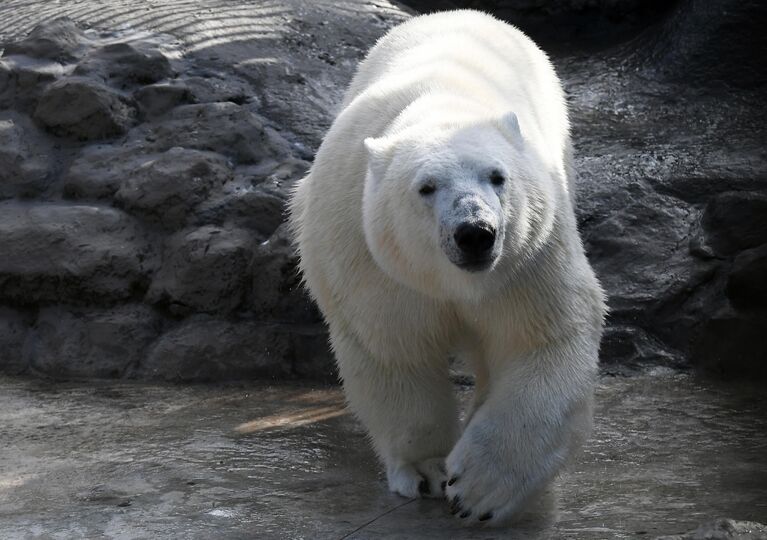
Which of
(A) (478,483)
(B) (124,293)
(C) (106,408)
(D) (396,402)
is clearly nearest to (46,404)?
(C) (106,408)

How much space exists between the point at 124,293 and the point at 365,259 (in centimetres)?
217

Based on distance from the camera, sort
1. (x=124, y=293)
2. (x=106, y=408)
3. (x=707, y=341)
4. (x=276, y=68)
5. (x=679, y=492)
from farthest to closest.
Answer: (x=276, y=68) < (x=124, y=293) < (x=707, y=341) < (x=106, y=408) < (x=679, y=492)

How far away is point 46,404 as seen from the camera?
4.84 meters

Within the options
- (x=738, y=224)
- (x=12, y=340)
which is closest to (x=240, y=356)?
(x=12, y=340)

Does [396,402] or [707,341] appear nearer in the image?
[396,402]

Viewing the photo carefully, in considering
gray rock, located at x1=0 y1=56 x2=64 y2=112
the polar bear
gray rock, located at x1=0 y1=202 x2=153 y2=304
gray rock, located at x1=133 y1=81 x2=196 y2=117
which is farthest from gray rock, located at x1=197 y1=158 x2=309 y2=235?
the polar bear

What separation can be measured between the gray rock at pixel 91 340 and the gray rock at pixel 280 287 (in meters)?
0.51

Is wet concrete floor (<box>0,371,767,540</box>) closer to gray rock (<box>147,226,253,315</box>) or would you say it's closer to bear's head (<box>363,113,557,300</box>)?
gray rock (<box>147,226,253,315</box>)

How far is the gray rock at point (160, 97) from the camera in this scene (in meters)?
6.12

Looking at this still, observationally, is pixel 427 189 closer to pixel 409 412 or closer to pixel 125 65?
pixel 409 412

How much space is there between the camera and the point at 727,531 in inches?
107

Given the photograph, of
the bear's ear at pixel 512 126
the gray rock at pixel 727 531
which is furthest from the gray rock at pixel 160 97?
the gray rock at pixel 727 531

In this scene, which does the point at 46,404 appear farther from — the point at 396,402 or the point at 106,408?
the point at 396,402

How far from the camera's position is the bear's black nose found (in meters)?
3.09
